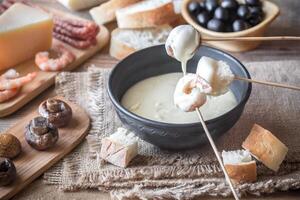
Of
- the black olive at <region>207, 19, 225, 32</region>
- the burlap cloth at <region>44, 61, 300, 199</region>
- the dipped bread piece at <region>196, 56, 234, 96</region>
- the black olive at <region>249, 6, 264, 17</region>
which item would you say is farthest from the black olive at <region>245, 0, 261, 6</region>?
the dipped bread piece at <region>196, 56, 234, 96</region>

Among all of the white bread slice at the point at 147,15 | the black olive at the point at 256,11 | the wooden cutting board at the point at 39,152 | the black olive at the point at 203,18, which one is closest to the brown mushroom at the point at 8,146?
the wooden cutting board at the point at 39,152

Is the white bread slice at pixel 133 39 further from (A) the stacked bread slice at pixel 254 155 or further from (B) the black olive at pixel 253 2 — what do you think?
(A) the stacked bread slice at pixel 254 155

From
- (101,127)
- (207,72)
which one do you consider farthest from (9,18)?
(207,72)

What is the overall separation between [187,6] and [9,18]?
52 cm

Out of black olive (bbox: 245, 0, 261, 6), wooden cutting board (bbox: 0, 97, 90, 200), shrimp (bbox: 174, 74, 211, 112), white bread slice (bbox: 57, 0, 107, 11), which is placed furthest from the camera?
white bread slice (bbox: 57, 0, 107, 11)

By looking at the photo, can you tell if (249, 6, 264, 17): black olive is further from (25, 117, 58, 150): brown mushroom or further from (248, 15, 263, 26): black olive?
(25, 117, 58, 150): brown mushroom

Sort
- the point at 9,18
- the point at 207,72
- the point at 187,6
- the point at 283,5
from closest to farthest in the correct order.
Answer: the point at 207,72
the point at 9,18
the point at 187,6
the point at 283,5

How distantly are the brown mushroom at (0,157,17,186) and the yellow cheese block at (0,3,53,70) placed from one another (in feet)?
1.53

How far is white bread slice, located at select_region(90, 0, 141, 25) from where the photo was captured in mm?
1753

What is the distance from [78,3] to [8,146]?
730 millimetres

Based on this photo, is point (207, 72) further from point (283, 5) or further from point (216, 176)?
point (283, 5)

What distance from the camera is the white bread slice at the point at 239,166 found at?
3.89ft

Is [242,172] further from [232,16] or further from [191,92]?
[232,16]

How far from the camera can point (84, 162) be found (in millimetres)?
Result: 1289
